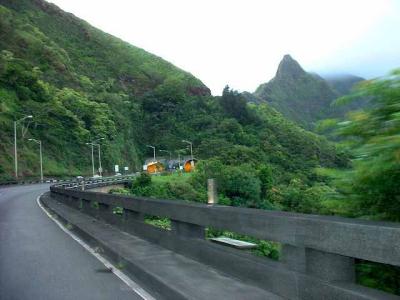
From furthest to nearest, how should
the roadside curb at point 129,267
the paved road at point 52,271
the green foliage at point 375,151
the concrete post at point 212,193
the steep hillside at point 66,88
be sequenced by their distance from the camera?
the steep hillside at point 66,88 → the concrete post at point 212,193 → the paved road at point 52,271 → the roadside curb at point 129,267 → the green foliage at point 375,151

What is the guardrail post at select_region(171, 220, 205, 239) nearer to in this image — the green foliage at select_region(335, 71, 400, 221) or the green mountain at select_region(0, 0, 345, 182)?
the green foliage at select_region(335, 71, 400, 221)

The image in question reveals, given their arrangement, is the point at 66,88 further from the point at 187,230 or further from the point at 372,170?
the point at 372,170

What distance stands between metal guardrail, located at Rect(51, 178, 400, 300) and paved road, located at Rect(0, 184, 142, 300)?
1.38m

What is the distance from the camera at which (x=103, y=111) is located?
123188 millimetres

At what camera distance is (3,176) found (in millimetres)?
71062

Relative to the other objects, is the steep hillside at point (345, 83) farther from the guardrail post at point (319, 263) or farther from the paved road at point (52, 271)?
the paved road at point (52, 271)

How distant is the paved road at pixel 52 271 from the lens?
7445 millimetres

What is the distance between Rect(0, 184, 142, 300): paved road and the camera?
7.45 meters

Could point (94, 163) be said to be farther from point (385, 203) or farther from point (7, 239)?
point (385, 203)

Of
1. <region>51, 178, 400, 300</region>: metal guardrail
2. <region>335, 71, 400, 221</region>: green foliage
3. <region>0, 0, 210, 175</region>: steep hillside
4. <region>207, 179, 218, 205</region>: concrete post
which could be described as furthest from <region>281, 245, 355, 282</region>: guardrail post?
<region>0, 0, 210, 175</region>: steep hillside

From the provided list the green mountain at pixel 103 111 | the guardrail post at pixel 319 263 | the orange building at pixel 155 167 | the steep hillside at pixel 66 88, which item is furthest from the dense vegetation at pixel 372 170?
the orange building at pixel 155 167

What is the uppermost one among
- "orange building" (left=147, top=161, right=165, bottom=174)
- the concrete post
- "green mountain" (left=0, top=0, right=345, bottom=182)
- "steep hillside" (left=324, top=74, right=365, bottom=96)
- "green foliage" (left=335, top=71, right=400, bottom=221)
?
"green mountain" (left=0, top=0, right=345, bottom=182)

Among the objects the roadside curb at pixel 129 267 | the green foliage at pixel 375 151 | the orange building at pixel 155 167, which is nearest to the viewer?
the green foliage at pixel 375 151

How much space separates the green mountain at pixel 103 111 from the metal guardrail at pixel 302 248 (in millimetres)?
37686
